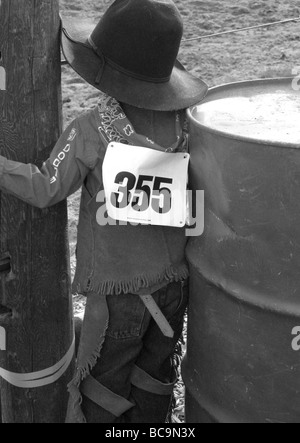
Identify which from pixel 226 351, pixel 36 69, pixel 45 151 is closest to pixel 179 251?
pixel 226 351

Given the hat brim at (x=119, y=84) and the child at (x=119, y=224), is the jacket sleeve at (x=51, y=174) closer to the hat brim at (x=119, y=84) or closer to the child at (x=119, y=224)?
the child at (x=119, y=224)

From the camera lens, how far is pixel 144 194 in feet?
7.74

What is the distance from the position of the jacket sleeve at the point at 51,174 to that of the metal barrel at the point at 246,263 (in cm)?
35

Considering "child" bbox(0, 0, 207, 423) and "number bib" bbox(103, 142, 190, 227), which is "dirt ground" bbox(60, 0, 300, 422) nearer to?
"child" bbox(0, 0, 207, 423)

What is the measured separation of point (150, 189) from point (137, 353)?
0.58m

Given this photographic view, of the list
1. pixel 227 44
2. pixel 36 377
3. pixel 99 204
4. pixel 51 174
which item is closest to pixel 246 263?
pixel 99 204

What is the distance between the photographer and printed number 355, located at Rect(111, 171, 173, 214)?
234 cm

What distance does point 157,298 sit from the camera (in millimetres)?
2539

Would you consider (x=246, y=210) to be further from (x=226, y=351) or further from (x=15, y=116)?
(x=15, y=116)

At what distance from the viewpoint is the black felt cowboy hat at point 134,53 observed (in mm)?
2297

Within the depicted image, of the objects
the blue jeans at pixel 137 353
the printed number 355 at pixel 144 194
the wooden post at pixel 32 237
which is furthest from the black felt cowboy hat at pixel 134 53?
the blue jeans at pixel 137 353

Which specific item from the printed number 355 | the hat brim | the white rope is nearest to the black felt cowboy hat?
the hat brim

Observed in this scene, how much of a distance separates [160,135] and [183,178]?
165 mm

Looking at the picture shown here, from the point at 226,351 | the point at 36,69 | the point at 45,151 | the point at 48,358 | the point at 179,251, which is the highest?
the point at 36,69
